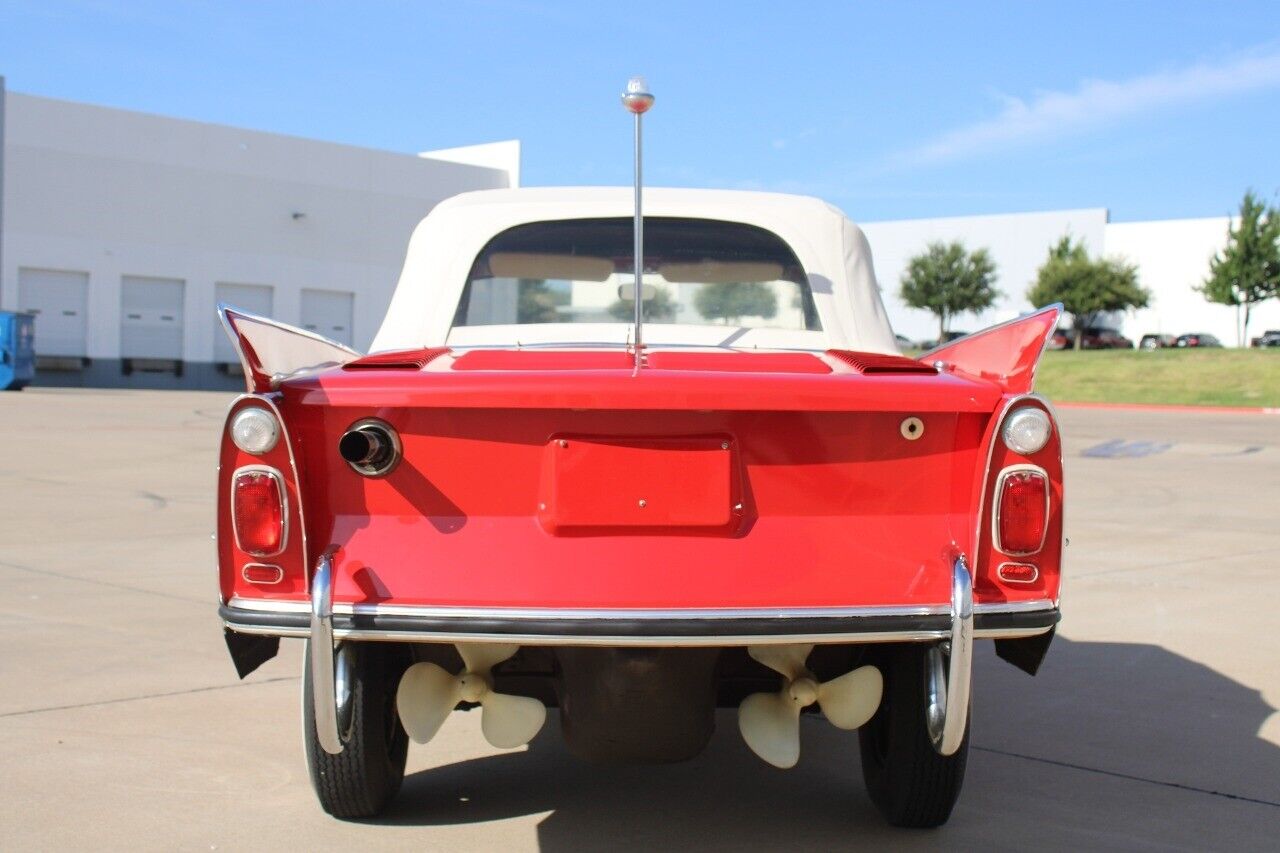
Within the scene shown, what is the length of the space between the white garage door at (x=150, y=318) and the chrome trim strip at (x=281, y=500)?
3981 centimetres

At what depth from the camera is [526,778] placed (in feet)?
13.8

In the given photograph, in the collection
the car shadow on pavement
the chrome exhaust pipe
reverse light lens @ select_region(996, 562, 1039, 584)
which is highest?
the chrome exhaust pipe

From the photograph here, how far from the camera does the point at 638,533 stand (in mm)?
3068

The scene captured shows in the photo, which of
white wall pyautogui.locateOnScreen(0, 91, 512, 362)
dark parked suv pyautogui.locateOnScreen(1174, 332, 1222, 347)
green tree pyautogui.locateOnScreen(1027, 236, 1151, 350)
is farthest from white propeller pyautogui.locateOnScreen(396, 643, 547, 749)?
dark parked suv pyautogui.locateOnScreen(1174, 332, 1222, 347)

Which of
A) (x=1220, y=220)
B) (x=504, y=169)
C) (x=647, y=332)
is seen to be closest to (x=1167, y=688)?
(x=647, y=332)

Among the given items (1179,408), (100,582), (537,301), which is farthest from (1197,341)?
(537,301)

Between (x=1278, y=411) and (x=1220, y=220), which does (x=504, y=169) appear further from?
(x=1220, y=220)

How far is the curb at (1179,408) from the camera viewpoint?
106 feet

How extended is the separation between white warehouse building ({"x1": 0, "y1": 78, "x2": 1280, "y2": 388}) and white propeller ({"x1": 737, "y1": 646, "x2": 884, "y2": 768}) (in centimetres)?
3883

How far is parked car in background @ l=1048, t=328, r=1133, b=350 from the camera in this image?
6812 cm

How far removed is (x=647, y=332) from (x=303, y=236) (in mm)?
41506

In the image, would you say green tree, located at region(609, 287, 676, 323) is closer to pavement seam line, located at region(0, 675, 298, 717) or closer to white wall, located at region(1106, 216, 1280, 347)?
pavement seam line, located at region(0, 675, 298, 717)

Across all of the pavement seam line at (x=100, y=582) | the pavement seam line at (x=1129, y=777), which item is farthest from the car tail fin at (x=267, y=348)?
the pavement seam line at (x=100, y=582)

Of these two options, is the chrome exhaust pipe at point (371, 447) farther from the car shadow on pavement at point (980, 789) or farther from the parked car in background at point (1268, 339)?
the parked car in background at point (1268, 339)
